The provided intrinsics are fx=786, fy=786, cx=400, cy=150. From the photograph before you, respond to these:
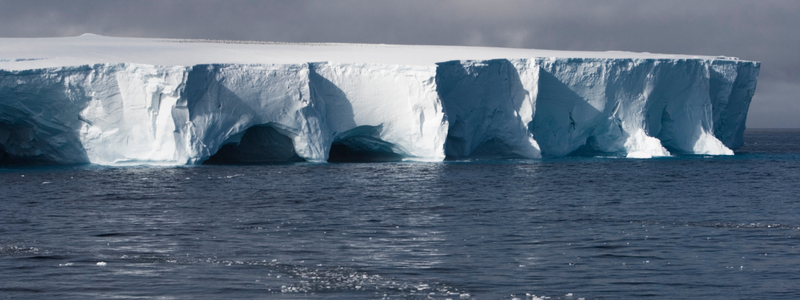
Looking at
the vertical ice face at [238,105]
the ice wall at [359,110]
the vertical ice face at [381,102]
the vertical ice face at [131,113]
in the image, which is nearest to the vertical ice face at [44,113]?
the ice wall at [359,110]

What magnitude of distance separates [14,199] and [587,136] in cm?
1668

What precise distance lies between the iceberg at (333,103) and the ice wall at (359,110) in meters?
0.03

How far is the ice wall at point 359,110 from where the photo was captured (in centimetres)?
1872

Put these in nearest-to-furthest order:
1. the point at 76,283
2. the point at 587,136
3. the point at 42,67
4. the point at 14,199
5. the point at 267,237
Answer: the point at 76,283
the point at 267,237
the point at 14,199
the point at 42,67
the point at 587,136

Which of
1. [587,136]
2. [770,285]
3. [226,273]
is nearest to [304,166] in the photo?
[587,136]

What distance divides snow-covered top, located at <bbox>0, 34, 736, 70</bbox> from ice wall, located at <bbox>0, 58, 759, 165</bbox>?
1.92 feet

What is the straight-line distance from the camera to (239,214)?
11625 mm

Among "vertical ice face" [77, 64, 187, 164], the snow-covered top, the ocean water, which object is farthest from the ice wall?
the ocean water

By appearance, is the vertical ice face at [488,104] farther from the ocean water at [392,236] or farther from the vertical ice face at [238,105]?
the ocean water at [392,236]

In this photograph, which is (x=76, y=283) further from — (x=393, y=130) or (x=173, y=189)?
(x=393, y=130)

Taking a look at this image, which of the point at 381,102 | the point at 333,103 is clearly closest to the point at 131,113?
the point at 333,103

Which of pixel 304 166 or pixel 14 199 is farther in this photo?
pixel 304 166

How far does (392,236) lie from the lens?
9.59 metres

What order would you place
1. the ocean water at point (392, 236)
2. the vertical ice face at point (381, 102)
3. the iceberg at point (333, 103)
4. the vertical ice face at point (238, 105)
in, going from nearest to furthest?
1. the ocean water at point (392, 236)
2. the iceberg at point (333, 103)
3. the vertical ice face at point (238, 105)
4. the vertical ice face at point (381, 102)
